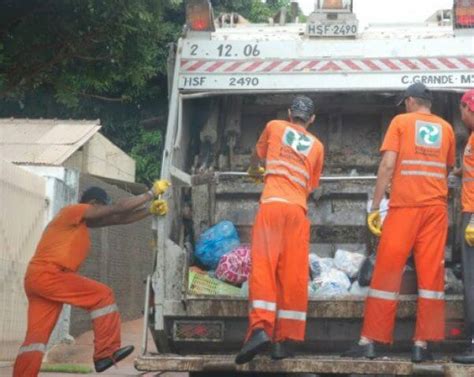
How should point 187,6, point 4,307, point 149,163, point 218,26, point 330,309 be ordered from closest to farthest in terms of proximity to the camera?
point 330,309, point 187,6, point 218,26, point 4,307, point 149,163

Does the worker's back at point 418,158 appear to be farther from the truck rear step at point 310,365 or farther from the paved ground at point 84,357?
the paved ground at point 84,357

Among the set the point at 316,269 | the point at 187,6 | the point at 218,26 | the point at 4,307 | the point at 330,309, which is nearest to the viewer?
the point at 330,309

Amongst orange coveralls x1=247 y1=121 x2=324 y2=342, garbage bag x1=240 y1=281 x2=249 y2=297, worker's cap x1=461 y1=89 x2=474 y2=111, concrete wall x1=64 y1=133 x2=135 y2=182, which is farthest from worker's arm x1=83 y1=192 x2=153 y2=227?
concrete wall x1=64 y1=133 x2=135 y2=182

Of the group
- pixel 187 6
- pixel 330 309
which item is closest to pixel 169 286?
pixel 330 309

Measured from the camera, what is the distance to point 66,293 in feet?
21.4

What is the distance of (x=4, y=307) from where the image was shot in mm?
9367

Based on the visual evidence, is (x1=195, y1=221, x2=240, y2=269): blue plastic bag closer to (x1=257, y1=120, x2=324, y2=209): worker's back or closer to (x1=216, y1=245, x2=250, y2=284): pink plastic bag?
(x1=216, y1=245, x2=250, y2=284): pink plastic bag

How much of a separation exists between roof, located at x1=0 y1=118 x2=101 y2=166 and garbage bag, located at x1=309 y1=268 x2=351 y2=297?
5.70 m

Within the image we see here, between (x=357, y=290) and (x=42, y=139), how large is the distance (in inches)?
298

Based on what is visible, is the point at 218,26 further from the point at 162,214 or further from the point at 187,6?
the point at 162,214

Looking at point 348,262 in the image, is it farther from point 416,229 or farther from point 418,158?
point 418,158

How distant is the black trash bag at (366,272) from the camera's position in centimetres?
588

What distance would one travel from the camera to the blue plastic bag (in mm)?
6406

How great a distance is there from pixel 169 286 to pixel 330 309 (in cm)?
94
